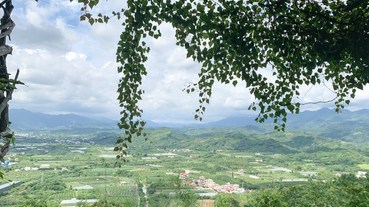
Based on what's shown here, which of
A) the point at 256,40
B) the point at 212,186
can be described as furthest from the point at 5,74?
the point at 212,186

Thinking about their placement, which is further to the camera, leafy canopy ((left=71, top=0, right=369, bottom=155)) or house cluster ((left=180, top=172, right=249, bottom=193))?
house cluster ((left=180, top=172, right=249, bottom=193))

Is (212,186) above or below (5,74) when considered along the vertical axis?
below

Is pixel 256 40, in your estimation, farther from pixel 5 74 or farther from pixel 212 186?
pixel 212 186

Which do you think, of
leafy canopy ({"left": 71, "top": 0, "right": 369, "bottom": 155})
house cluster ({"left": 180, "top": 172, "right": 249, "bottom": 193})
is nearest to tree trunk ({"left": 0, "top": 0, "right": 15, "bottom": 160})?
leafy canopy ({"left": 71, "top": 0, "right": 369, "bottom": 155})

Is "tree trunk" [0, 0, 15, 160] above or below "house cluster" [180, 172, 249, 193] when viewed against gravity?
above

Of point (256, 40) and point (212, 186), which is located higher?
point (256, 40)

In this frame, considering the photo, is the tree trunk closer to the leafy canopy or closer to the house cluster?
the leafy canopy

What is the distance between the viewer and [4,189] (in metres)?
124

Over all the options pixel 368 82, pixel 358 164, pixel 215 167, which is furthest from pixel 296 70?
pixel 358 164

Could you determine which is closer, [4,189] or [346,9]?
[346,9]

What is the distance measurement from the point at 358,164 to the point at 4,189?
160 m

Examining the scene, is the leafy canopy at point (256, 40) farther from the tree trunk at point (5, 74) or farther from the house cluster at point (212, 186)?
the house cluster at point (212, 186)

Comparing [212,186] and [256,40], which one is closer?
[256,40]

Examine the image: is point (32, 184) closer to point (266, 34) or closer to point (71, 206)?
point (71, 206)
